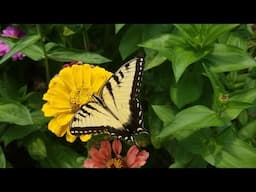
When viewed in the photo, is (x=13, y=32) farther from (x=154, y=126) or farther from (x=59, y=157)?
(x=154, y=126)

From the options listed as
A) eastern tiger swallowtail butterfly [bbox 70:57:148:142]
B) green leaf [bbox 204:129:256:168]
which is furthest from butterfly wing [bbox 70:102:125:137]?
green leaf [bbox 204:129:256:168]

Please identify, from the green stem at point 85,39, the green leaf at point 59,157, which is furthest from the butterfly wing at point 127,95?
the green stem at point 85,39

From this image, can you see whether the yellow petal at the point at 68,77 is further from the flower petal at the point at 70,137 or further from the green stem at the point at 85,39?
the green stem at the point at 85,39

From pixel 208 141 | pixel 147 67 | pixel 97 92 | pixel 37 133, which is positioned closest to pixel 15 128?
pixel 37 133

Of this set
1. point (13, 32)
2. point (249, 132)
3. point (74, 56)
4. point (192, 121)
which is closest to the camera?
point (192, 121)

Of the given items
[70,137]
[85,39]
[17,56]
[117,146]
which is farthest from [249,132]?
[17,56]

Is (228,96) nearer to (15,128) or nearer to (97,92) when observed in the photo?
(97,92)

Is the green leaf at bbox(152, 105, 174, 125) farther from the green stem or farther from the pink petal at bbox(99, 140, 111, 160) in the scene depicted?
the green stem
